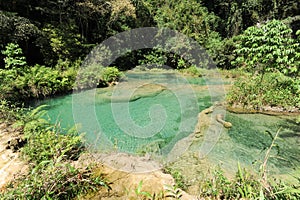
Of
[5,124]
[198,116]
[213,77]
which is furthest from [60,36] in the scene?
[213,77]

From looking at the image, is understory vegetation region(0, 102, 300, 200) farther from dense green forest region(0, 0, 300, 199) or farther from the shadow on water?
the shadow on water

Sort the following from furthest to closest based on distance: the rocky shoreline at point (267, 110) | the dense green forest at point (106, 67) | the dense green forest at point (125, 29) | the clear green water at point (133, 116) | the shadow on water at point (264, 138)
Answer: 1. the rocky shoreline at point (267, 110)
2. the dense green forest at point (125, 29)
3. the clear green water at point (133, 116)
4. the shadow on water at point (264, 138)
5. the dense green forest at point (106, 67)

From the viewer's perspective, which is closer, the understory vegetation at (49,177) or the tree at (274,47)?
the understory vegetation at (49,177)

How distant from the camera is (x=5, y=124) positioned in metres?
4.96

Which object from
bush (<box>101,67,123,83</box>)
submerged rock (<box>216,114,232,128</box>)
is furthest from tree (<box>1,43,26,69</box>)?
submerged rock (<box>216,114,232,128</box>)

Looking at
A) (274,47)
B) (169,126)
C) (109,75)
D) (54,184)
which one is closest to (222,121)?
(169,126)

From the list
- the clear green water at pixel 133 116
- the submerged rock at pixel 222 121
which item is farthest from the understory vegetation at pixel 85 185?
the submerged rock at pixel 222 121

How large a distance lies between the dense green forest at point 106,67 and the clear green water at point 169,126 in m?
0.91

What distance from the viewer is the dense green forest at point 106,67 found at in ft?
9.16

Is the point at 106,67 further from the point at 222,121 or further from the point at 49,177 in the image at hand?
the point at 49,177

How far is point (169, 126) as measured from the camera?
6992mm

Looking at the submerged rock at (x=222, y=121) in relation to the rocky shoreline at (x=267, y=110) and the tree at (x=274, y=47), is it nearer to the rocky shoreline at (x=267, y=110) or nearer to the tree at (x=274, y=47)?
the rocky shoreline at (x=267, y=110)

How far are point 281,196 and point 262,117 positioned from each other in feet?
19.6

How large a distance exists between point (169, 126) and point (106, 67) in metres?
7.68
